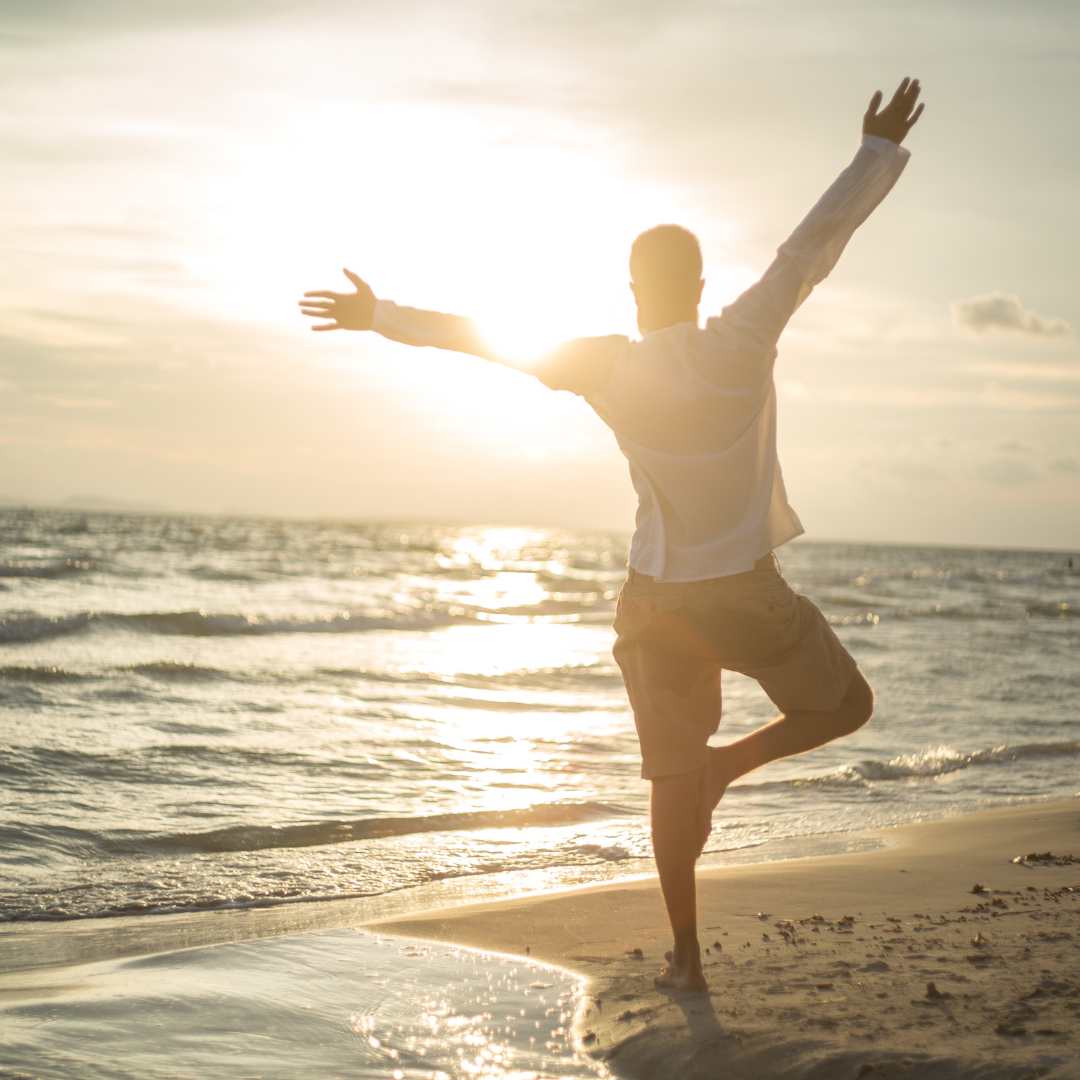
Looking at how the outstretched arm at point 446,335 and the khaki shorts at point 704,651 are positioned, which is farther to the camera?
the khaki shorts at point 704,651

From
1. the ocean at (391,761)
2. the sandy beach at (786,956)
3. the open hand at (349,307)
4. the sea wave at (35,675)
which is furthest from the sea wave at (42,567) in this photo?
the open hand at (349,307)

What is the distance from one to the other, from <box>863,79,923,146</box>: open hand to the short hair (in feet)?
1.88

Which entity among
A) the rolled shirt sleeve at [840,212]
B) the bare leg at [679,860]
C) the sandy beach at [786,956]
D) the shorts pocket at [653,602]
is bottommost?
the sandy beach at [786,956]

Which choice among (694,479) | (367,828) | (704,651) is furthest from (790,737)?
(367,828)

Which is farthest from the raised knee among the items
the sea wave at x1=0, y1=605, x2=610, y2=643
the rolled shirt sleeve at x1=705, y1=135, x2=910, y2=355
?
the sea wave at x1=0, y1=605, x2=610, y2=643

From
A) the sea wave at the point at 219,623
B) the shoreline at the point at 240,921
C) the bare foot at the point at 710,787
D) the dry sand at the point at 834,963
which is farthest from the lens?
the sea wave at the point at 219,623

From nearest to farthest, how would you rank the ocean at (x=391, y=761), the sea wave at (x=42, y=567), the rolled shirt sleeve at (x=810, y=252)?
the rolled shirt sleeve at (x=810, y=252) → the ocean at (x=391, y=761) → the sea wave at (x=42, y=567)

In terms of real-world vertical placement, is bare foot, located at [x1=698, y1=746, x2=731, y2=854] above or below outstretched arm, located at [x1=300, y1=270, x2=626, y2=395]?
below

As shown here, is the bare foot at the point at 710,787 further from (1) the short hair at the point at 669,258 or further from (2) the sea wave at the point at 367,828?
(2) the sea wave at the point at 367,828

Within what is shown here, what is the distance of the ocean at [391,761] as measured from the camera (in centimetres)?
466

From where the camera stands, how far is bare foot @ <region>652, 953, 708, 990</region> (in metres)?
2.75

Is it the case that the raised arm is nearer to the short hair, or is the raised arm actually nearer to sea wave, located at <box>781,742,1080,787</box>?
the short hair

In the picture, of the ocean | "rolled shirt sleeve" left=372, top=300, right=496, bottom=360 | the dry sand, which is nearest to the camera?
the dry sand

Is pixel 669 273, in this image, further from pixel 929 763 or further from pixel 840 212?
pixel 929 763
